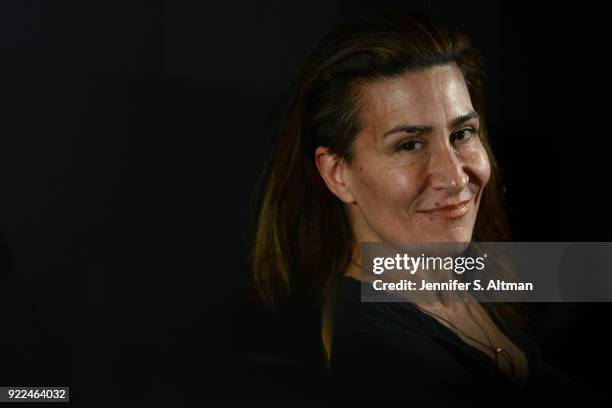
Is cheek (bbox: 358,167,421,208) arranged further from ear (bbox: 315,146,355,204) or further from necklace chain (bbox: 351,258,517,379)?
necklace chain (bbox: 351,258,517,379)

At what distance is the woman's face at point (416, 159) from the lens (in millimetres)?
1367

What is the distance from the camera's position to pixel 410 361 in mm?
1427

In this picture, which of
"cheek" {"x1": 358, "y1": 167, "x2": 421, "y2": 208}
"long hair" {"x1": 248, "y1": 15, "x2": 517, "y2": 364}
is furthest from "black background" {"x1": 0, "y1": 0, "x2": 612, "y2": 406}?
"cheek" {"x1": 358, "y1": 167, "x2": 421, "y2": 208}

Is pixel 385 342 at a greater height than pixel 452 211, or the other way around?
pixel 452 211

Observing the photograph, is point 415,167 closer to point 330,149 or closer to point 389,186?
point 389,186

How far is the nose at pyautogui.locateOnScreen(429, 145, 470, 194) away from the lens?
1363 mm

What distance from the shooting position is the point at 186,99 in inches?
56.8

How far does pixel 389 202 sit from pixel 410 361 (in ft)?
1.05

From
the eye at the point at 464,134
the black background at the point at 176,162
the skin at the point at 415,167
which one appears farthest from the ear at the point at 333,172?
the eye at the point at 464,134

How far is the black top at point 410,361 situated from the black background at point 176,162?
10cm

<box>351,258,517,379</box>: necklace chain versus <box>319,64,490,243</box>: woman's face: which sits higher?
<box>319,64,490,243</box>: woman's face

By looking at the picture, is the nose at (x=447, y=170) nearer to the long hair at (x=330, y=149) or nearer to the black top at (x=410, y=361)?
the long hair at (x=330, y=149)

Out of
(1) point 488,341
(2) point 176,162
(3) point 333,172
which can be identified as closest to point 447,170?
(3) point 333,172

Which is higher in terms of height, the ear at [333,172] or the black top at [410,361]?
the ear at [333,172]
